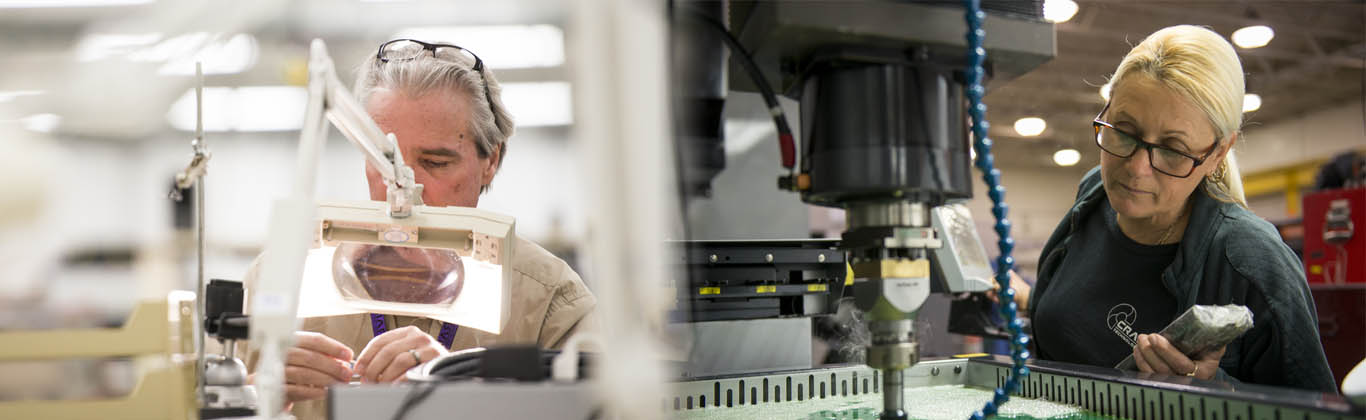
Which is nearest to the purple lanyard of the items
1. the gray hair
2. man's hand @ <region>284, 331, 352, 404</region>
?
man's hand @ <region>284, 331, 352, 404</region>

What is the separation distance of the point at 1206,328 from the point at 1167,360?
57mm

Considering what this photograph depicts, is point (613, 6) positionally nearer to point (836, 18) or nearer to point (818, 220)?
point (836, 18)

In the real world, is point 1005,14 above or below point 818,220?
above

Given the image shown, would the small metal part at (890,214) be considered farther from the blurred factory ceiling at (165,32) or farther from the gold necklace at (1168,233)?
the blurred factory ceiling at (165,32)

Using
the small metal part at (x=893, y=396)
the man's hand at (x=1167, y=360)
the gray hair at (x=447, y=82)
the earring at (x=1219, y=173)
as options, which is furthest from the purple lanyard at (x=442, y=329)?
A: the earring at (x=1219, y=173)

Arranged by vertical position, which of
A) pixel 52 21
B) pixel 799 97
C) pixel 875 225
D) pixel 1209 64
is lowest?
pixel 875 225

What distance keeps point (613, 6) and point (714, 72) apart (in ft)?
0.77

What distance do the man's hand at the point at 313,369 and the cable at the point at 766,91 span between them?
2.09 ft

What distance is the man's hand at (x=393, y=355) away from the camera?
2.53 ft

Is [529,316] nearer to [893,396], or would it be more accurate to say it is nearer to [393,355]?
[393,355]

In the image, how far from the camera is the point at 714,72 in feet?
1.68

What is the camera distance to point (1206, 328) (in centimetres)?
78

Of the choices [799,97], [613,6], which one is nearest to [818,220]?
[799,97]

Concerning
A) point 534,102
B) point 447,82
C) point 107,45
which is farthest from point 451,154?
point 107,45
